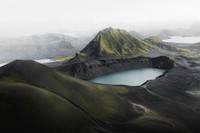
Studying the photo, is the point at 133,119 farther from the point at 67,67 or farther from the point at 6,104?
the point at 67,67

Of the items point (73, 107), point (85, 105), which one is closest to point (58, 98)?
point (73, 107)

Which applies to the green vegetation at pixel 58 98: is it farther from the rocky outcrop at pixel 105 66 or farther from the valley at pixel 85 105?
the rocky outcrop at pixel 105 66

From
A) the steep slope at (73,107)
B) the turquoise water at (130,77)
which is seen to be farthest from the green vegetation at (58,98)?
the turquoise water at (130,77)

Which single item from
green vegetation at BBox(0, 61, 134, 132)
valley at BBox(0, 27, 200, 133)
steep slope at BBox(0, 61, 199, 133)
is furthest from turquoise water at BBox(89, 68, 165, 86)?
green vegetation at BBox(0, 61, 134, 132)

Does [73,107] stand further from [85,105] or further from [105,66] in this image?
[105,66]

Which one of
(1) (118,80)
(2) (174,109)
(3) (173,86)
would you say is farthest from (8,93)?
(1) (118,80)
